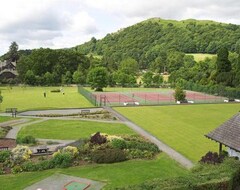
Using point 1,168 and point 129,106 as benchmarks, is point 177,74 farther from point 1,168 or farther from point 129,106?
point 1,168

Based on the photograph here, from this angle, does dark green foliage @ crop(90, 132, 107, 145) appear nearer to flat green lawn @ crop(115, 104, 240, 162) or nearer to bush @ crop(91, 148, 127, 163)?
bush @ crop(91, 148, 127, 163)

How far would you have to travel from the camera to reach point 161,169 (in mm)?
20844

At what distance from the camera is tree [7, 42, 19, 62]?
165 metres

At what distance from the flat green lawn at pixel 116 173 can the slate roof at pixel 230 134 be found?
307 centimetres

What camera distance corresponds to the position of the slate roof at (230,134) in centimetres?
1867

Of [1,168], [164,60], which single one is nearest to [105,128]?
[1,168]

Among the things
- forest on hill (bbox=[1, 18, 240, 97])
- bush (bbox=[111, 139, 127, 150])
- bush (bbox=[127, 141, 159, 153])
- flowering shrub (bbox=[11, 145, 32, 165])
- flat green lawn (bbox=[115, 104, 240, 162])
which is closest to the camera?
flowering shrub (bbox=[11, 145, 32, 165])

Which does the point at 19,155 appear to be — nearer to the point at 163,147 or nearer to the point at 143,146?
the point at 143,146

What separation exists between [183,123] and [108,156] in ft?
57.1

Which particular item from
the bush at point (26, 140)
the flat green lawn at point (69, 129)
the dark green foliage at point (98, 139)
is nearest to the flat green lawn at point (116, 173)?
the dark green foliage at point (98, 139)

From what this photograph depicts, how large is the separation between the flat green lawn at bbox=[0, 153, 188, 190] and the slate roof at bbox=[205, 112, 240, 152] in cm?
307

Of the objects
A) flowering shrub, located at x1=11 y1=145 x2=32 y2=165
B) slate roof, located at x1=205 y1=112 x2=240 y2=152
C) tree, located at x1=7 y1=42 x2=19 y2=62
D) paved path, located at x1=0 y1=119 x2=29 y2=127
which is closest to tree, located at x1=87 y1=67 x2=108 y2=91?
paved path, located at x1=0 y1=119 x2=29 y2=127

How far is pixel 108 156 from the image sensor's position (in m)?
22.3

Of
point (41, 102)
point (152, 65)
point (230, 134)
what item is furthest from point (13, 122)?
point (152, 65)
